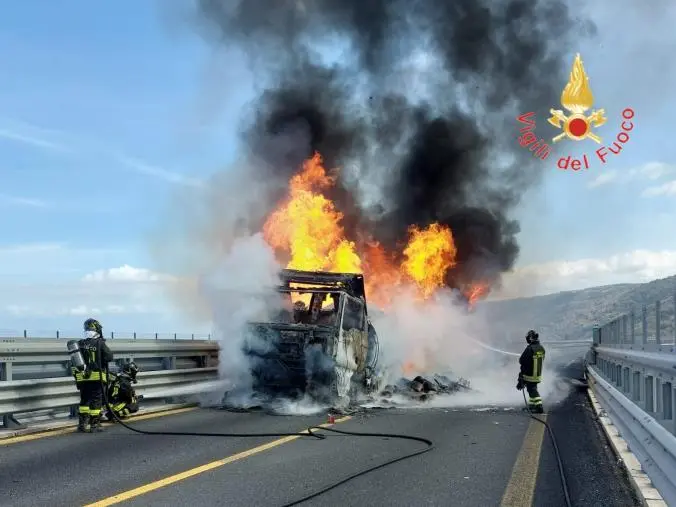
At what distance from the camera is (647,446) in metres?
6.23

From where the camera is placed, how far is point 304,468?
7141mm

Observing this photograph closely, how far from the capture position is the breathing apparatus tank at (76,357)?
31.0 ft

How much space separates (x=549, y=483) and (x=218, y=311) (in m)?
7.87

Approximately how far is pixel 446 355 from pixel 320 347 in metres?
12.7

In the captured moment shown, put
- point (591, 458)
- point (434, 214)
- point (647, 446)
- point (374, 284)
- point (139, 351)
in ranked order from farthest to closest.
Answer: point (434, 214)
point (374, 284)
point (139, 351)
point (591, 458)
point (647, 446)

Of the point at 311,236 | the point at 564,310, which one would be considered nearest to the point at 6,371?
the point at 311,236

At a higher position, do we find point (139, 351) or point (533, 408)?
point (139, 351)

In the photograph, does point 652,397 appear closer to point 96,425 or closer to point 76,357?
point 96,425

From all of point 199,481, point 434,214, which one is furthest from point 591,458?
point 434,214

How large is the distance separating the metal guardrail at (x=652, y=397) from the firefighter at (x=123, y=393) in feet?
22.3

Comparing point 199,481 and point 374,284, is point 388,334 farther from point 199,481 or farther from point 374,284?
point 199,481

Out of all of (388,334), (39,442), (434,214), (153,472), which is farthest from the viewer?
(434,214)

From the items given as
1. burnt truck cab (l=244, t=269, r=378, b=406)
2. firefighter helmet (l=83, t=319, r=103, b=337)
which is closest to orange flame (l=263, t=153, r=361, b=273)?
burnt truck cab (l=244, t=269, r=378, b=406)

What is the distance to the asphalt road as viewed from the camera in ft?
19.5
